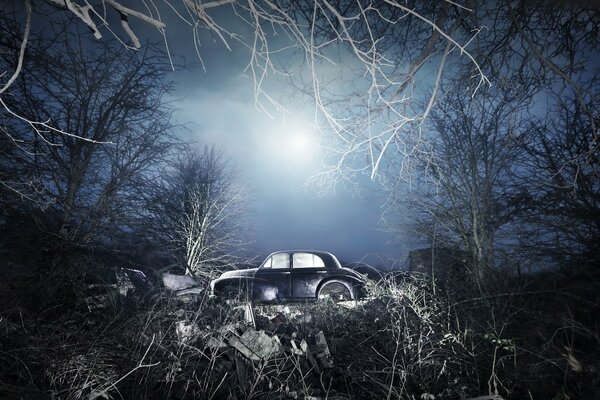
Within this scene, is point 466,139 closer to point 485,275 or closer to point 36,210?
point 485,275

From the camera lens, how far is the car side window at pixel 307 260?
368 inches

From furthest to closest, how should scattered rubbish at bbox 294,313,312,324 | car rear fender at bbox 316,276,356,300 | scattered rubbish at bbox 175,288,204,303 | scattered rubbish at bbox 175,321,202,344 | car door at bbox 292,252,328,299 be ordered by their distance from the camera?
car door at bbox 292,252,328,299 < car rear fender at bbox 316,276,356,300 < scattered rubbish at bbox 175,288,204,303 < scattered rubbish at bbox 294,313,312,324 < scattered rubbish at bbox 175,321,202,344

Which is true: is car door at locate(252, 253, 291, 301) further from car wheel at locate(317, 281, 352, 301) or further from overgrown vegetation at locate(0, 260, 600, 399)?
overgrown vegetation at locate(0, 260, 600, 399)

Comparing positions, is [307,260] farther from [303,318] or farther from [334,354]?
[334,354]

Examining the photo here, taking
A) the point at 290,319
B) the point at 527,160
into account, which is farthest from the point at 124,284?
the point at 527,160

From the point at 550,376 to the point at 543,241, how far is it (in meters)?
3.87

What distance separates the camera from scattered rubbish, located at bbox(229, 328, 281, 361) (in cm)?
485

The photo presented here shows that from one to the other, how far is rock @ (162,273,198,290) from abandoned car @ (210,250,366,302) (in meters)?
0.63

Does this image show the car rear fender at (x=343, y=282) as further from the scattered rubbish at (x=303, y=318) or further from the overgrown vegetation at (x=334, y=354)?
the overgrown vegetation at (x=334, y=354)

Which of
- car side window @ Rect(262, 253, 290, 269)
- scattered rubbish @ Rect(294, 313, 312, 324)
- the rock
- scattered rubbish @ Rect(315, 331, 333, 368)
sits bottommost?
scattered rubbish @ Rect(315, 331, 333, 368)

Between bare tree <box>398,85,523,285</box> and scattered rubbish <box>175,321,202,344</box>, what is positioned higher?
bare tree <box>398,85,523,285</box>

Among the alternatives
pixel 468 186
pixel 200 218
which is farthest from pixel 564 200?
pixel 200 218

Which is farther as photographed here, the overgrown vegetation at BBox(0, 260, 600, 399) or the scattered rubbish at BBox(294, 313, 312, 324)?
the scattered rubbish at BBox(294, 313, 312, 324)

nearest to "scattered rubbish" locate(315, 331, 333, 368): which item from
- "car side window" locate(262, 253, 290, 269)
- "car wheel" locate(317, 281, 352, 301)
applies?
"car wheel" locate(317, 281, 352, 301)
